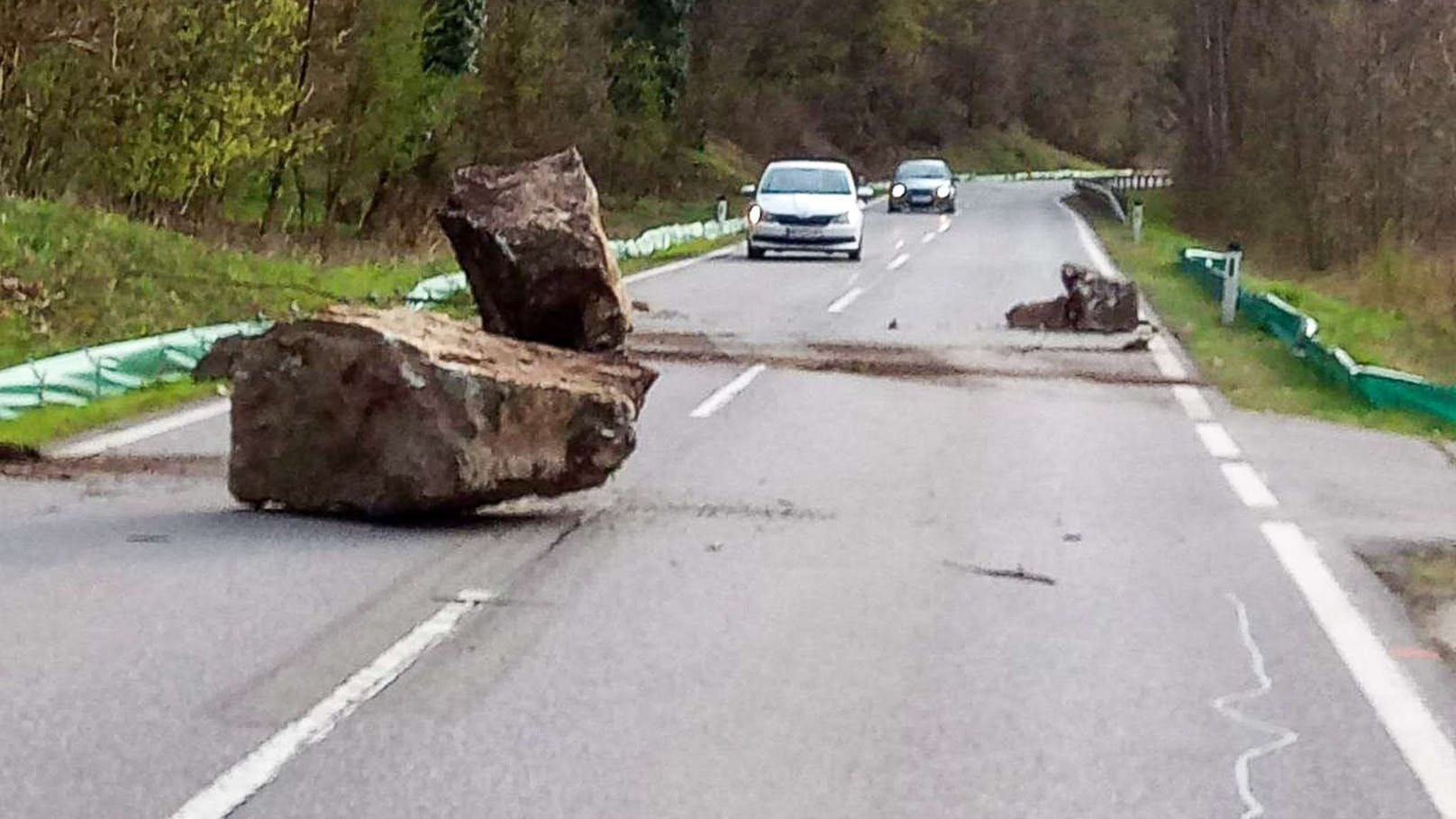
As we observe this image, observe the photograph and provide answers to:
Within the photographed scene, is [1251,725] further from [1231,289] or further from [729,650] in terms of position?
[1231,289]

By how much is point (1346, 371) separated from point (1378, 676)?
34.0 ft

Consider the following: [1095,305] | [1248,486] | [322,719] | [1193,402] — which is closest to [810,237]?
[1095,305]

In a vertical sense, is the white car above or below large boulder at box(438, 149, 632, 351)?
below

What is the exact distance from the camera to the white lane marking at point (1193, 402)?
1573 cm

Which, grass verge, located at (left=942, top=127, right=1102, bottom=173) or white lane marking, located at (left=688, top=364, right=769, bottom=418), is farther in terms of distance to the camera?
grass verge, located at (left=942, top=127, right=1102, bottom=173)

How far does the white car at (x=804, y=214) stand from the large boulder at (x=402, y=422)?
2562 centimetres

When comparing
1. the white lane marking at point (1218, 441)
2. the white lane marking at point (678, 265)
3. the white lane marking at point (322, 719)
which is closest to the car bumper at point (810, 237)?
the white lane marking at point (678, 265)

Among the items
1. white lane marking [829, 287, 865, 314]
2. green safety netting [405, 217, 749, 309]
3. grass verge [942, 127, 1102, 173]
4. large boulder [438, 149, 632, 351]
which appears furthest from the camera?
grass verge [942, 127, 1102, 173]

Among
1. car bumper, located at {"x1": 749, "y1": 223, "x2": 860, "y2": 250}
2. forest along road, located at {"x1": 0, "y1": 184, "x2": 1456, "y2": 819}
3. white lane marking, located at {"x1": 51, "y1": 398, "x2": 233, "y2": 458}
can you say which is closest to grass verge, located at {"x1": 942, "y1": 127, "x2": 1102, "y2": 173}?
car bumper, located at {"x1": 749, "y1": 223, "x2": 860, "y2": 250}

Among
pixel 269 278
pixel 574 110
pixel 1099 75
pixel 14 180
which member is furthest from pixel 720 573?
pixel 1099 75

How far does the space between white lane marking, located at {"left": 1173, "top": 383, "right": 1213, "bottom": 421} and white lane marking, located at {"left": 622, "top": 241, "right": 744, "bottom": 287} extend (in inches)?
397

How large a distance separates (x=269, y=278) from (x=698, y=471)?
9.93 m

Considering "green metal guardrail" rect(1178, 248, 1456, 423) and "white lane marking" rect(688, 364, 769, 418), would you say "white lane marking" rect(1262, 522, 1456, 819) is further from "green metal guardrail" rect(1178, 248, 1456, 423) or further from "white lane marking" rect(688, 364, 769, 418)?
"green metal guardrail" rect(1178, 248, 1456, 423)

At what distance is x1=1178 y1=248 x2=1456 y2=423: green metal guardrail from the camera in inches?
637
